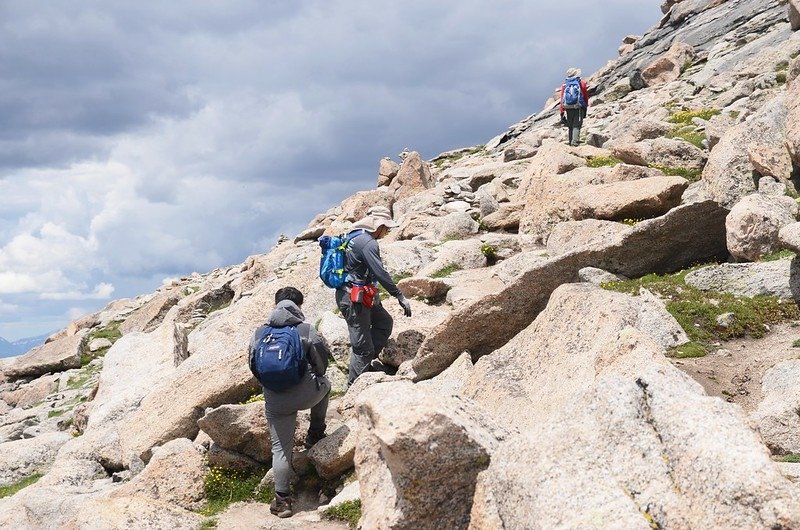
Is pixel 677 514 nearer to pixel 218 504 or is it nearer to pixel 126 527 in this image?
pixel 126 527

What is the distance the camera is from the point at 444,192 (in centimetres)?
3619

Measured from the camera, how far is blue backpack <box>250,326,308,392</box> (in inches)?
461

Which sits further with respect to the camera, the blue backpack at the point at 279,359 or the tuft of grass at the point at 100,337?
the tuft of grass at the point at 100,337

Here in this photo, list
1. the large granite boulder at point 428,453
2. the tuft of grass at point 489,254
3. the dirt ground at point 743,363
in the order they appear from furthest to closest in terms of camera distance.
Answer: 1. the tuft of grass at point 489,254
2. the dirt ground at point 743,363
3. the large granite boulder at point 428,453

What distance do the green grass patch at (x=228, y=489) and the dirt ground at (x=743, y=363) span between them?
800cm

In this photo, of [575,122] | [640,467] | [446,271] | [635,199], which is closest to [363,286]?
[446,271]

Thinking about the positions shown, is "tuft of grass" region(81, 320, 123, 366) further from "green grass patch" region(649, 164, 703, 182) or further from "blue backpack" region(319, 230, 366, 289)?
"green grass patch" region(649, 164, 703, 182)

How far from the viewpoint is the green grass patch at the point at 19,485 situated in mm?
17188

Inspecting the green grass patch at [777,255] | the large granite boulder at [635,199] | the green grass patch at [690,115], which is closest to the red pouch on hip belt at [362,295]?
the green grass patch at [777,255]

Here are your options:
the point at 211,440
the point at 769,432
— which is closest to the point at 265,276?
the point at 211,440

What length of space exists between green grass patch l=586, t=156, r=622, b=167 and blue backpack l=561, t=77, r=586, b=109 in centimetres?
906

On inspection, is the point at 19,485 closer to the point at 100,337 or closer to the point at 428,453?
the point at 428,453

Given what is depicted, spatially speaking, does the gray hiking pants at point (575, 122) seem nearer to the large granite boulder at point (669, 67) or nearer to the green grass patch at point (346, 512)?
the large granite boulder at point (669, 67)

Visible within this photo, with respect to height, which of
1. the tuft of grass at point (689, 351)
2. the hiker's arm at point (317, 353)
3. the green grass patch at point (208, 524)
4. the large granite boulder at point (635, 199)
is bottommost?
the green grass patch at point (208, 524)
